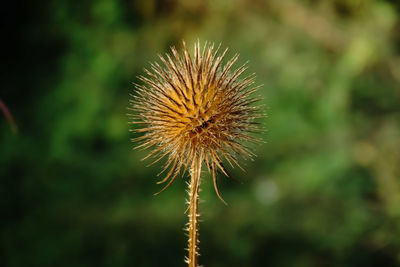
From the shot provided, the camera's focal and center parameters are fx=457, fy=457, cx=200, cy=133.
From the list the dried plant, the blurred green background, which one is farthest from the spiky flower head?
the blurred green background

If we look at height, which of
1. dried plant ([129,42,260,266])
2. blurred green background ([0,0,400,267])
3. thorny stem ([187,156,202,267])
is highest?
blurred green background ([0,0,400,267])

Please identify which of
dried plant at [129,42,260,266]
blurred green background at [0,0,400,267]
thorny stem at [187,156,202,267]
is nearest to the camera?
thorny stem at [187,156,202,267]

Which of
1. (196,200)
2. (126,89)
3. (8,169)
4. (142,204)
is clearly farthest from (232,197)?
(196,200)

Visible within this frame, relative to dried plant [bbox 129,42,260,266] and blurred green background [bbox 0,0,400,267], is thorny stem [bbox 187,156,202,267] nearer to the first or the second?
dried plant [bbox 129,42,260,266]

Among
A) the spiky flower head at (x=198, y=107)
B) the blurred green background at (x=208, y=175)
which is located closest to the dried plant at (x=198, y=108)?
the spiky flower head at (x=198, y=107)

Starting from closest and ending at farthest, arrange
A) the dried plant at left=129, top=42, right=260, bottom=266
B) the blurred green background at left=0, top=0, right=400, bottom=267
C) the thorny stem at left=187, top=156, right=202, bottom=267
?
1. the thorny stem at left=187, top=156, right=202, bottom=267
2. the dried plant at left=129, top=42, right=260, bottom=266
3. the blurred green background at left=0, top=0, right=400, bottom=267

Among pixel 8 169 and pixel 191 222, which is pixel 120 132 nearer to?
pixel 8 169

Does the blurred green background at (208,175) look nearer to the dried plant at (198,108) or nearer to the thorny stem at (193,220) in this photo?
the dried plant at (198,108)
